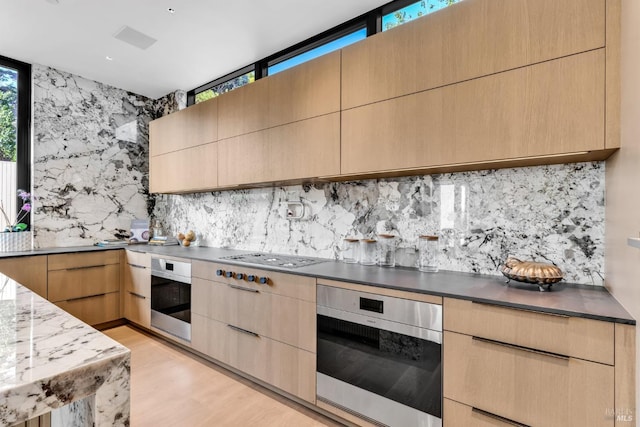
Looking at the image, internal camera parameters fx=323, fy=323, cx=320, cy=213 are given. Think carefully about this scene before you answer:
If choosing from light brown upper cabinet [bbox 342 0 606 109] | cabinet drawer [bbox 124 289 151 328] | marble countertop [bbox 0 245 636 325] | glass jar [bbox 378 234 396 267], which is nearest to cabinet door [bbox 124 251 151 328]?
cabinet drawer [bbox 124 289 151 328]

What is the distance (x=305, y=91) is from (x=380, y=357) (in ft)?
5.98

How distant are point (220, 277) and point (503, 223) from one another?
1999mm

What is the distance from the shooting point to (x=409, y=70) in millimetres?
1871

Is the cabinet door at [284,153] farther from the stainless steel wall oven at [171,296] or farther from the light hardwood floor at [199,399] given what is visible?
the light hardwood floor at [199,399]

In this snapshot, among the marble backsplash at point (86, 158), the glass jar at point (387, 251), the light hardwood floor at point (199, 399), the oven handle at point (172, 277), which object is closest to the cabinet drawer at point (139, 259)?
the oven handle at point (172, 277)

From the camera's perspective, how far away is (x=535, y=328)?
129cm

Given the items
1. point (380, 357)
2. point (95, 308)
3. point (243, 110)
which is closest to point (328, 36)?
point (243, 110)

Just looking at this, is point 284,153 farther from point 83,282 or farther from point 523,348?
point 83,282

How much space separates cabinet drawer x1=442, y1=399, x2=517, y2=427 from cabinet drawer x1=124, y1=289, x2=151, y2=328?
2790mm

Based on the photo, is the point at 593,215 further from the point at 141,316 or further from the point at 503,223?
the point at 141,316

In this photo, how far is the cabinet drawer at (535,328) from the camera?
1183 mm

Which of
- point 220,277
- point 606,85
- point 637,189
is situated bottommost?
point 220,277

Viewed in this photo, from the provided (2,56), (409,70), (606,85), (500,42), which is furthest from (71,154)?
(606,85)

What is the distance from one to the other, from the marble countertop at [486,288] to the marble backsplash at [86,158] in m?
2.58
